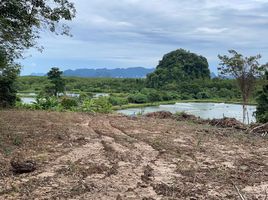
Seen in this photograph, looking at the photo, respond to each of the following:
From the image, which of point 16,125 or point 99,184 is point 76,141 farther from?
point 99,184

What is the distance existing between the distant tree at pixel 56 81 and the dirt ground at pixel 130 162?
23.9m

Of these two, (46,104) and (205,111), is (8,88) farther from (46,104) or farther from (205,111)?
(205,111)

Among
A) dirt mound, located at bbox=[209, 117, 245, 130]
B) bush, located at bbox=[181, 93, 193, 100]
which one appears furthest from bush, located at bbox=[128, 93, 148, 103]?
dirt mound, located at bbox=[209, 117, 245, 130]

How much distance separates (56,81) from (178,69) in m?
40.4

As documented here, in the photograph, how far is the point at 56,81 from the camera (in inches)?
1375

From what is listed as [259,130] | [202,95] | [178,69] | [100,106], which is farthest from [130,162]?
[178,69]

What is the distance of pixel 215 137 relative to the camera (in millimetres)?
10367

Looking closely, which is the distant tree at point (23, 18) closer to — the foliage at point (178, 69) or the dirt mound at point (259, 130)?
the dirt mound at point (259, 130)

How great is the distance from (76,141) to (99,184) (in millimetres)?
3452

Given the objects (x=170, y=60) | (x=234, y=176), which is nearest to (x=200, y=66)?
(x=170, y=60)

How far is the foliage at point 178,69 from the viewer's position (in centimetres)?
6888

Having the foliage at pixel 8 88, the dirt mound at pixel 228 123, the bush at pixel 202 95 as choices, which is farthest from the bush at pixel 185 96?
the dirt mound at pixel 228 123

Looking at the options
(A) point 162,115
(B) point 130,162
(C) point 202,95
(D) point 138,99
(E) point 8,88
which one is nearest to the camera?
(B) point 130,162

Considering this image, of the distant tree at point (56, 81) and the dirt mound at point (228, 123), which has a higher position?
the distant tree at point (56, 81)
